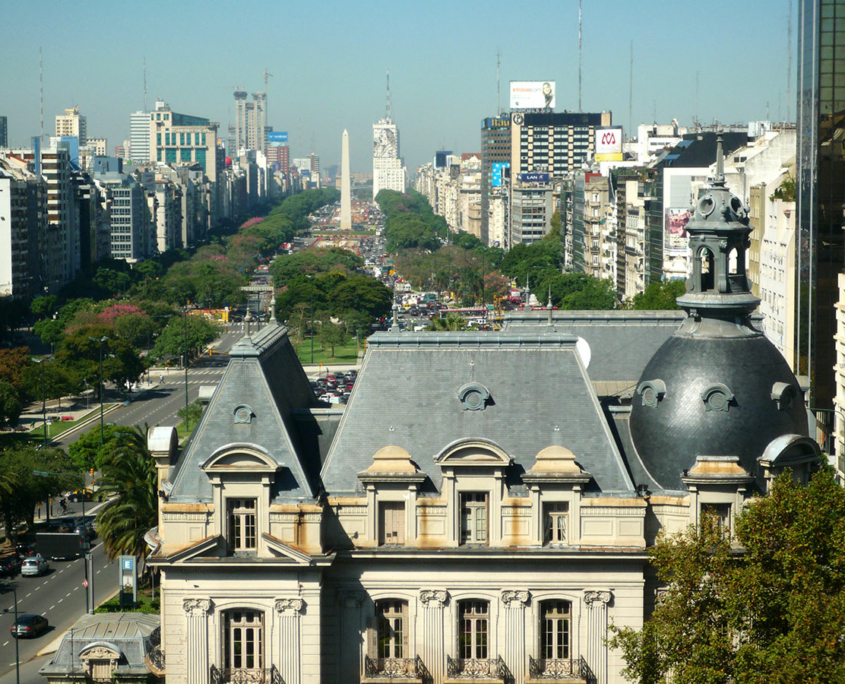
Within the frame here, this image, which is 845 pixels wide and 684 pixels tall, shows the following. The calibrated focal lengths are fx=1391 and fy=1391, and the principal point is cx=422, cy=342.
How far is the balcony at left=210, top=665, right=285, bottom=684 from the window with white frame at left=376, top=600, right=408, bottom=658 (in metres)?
3.64

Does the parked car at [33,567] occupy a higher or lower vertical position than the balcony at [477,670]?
lower

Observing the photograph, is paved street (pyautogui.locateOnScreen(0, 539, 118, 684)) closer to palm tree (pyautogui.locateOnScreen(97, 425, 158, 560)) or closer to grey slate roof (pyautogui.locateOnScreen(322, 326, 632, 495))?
palm tree (pyautogui.locateOnScreen(97, 425, 158, 560))

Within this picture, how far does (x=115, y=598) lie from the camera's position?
259ft

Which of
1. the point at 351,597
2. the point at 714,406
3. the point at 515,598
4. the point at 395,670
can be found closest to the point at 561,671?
the point at 515,598

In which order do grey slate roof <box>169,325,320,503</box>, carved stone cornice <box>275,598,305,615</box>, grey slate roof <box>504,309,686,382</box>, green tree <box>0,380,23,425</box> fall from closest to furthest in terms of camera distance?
carved stone cornice <box>275,598,305,615</box> < grey slate roof <box>169,325,320,503</box> < grey slate roof <box>504,309,686,382</box> < green tree <box>0,380,23,425</box>

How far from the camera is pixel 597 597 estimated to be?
1861 inches

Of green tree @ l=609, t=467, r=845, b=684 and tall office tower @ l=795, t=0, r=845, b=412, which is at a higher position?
tall office tower @ l=795, t=0, r=845, b=412

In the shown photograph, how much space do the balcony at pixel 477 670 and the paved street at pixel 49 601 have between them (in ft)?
94.7

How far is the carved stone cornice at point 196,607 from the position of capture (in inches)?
1845

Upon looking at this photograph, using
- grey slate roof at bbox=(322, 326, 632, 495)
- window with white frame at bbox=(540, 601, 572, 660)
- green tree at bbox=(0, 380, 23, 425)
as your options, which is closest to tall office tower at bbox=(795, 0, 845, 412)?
grey slate roof at bbox=(322, 326, 632, 495)

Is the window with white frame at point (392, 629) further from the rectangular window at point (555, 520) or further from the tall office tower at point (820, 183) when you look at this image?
the tall office tower at point (820, 183)

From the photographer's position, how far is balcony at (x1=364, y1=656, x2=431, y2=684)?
47188mm

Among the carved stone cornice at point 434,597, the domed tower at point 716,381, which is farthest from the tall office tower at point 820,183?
the carved stone cornice at point 434,597

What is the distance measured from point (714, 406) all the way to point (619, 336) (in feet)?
38.3
